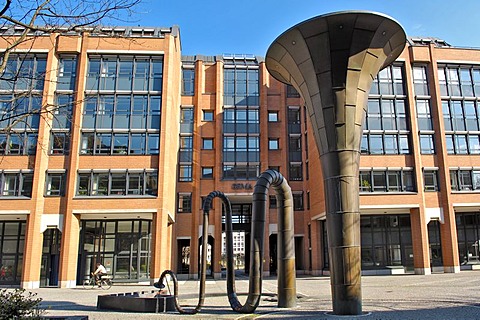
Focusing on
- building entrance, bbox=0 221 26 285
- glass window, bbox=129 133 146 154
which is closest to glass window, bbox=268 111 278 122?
glass window, bbox=129 133 146 154

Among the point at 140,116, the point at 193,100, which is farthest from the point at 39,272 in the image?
the point at 193,100

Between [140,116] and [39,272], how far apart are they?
1259 centimetres

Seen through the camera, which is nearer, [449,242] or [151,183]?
[151,183]

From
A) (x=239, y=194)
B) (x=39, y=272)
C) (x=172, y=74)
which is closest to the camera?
(x=39, y=272)

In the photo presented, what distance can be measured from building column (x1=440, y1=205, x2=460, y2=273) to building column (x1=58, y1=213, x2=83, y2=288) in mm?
26901

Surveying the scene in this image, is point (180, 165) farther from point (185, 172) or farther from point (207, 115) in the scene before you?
point (207, 115)

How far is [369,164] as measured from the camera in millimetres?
31031

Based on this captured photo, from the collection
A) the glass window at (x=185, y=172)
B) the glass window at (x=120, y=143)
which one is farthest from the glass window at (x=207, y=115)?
the glass window at (x=120, y=143)

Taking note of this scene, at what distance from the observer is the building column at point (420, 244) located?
30438 millimetres

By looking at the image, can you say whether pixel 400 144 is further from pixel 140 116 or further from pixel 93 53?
pixel 93 53

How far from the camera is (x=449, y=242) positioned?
1225 inches

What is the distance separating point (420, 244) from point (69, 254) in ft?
82.1

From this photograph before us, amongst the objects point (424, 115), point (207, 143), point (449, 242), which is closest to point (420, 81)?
point (424, 115)

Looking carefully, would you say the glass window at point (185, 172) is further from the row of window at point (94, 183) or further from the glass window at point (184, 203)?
the row of window at point (94, 183)
